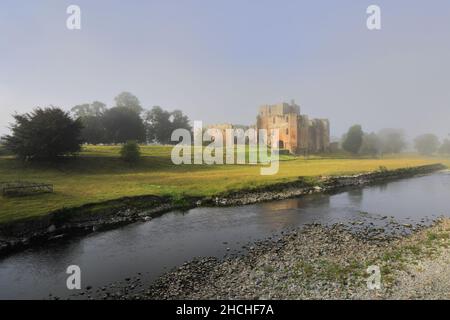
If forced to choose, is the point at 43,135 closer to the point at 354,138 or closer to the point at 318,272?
the point at 318,272

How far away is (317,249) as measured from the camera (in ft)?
64.6

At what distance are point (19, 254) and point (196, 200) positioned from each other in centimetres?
1815

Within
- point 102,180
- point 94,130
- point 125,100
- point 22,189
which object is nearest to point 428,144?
point 125,100

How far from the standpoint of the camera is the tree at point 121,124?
74.9 meters

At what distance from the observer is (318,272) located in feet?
52.5

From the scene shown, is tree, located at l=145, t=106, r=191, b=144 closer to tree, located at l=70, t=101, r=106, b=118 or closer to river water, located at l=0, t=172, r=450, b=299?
tree, located at l=70, t=101, r=106, b=118

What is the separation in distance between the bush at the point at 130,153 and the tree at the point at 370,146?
87765 millimetres

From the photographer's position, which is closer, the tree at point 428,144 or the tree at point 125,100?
the tree at point 125,100

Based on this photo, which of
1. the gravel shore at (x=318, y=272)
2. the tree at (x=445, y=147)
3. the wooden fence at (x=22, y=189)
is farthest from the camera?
the tree at (x=445, y=147)

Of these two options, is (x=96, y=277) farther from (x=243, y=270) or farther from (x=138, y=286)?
(x=243, y=270)

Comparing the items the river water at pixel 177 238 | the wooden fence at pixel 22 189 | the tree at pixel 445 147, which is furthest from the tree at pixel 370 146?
the wooden fence at pixel 22 189

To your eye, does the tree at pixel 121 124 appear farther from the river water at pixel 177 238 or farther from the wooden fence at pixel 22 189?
the river water at pixel 177 238
